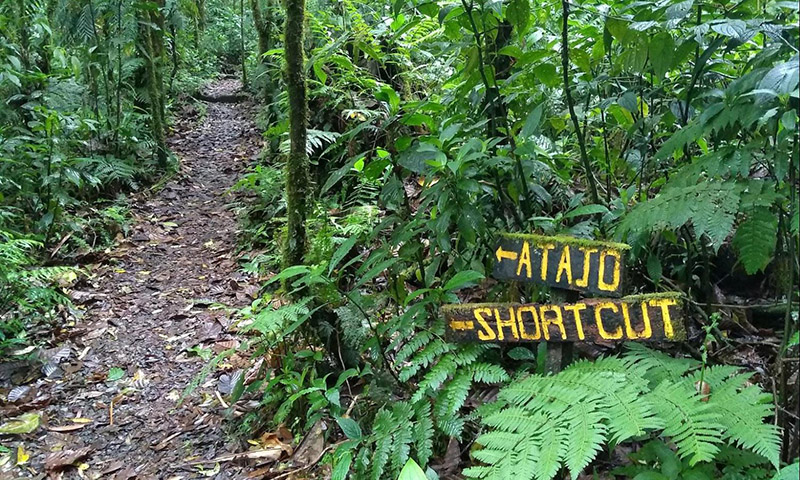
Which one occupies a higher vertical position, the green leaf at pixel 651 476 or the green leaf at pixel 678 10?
the green leaf at pixel 678 10

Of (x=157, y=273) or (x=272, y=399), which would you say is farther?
(x=157, y=273)

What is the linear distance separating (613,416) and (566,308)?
0.48 m

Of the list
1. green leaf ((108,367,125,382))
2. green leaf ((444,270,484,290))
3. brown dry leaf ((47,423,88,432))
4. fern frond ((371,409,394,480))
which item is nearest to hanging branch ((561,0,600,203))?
green leaf ((444,270,484,290))

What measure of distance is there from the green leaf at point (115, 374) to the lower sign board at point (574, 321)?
3048mm

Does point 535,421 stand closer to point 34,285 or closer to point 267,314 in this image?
point 267,314

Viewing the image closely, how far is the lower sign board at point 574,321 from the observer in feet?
6.41

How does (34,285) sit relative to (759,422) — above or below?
below

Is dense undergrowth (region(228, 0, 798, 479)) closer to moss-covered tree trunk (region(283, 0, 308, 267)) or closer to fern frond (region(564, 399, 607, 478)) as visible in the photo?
fern frond (region(564, 399, 607, 478))

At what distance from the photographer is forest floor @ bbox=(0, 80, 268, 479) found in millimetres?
3250

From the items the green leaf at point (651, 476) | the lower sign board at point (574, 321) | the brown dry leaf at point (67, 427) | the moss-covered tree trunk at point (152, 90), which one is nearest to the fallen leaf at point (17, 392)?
the brown dry leaf at point (67, 427)

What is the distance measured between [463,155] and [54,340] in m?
4.05

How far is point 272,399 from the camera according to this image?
10.3 feet

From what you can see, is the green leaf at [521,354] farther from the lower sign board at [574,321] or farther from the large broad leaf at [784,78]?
the large broad leaf at [784,78]

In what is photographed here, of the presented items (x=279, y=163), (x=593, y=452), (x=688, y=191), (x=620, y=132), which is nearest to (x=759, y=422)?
(x=593, y=452)
